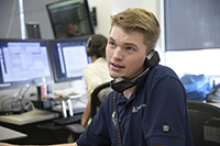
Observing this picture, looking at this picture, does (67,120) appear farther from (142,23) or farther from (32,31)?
(142,23)

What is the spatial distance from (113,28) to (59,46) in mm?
1838

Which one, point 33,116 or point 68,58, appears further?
point 68,58

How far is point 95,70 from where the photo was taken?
2316 millimetres

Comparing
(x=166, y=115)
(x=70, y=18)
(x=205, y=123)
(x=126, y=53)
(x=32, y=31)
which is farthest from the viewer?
(x=70, y=18)

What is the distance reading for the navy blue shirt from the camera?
0.87 m

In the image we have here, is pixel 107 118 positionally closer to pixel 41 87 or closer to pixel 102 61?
pixel 102 61

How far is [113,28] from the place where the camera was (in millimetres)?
1034

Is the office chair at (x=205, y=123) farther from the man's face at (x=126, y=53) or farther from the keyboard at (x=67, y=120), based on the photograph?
the keyboard at (x=67, y=120)

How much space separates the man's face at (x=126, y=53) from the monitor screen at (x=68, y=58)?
1.82 meters

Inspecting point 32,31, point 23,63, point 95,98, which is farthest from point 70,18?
point 95,98

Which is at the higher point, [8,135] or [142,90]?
[142,90]

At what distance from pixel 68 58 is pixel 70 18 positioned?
779mm

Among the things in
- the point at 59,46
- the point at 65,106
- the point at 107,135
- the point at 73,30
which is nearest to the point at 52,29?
the point at 73,30

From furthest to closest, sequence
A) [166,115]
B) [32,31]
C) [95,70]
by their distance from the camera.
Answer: [32,31] < [95,70] < [166,115]
